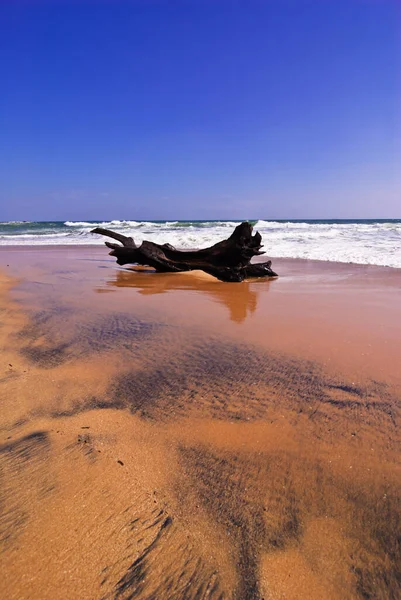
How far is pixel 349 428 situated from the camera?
6.30 feet

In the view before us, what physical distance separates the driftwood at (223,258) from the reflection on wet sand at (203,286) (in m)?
0.25

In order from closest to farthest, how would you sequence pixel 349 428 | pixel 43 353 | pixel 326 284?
1. pixel 349 428
2. pixel 43 353
3. pixel 326 284

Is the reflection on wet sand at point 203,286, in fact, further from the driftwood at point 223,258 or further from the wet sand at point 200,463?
the wet sand at point 200,463

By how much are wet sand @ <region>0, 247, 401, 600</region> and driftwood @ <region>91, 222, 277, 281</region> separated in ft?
13.8

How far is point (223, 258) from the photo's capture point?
311 inches

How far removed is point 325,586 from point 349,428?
892mm

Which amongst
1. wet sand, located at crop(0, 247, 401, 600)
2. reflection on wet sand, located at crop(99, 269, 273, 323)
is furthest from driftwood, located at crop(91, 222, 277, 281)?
wet sand, located at crop(0, 247, 401, 600)

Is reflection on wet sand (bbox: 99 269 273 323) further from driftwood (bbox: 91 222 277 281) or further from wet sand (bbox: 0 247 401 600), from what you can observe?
wet sand (bbox: 0 247 401 600)

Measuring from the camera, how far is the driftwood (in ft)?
25.1

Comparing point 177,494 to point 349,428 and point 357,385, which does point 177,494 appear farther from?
point 357,385

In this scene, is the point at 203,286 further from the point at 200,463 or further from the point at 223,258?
the point at 200,463

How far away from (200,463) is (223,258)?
645 centimetres

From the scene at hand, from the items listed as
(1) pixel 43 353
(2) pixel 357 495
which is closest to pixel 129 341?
(1) pixel 43 353

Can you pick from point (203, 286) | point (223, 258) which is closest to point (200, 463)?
point (203, 286)
